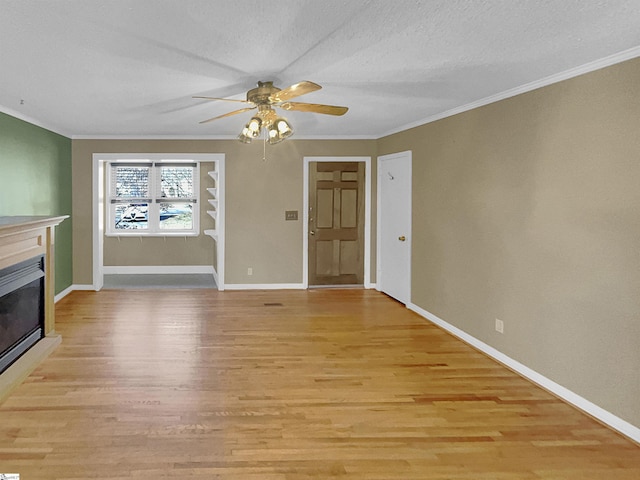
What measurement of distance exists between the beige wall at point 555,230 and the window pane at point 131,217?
222 inches

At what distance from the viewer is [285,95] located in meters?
3.04

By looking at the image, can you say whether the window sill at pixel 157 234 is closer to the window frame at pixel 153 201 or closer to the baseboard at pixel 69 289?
the window frame at pixel 153 201

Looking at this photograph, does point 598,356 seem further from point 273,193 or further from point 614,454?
point 273,193

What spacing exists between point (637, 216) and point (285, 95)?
2.22 meters

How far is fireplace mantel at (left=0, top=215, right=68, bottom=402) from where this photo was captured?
129 inches

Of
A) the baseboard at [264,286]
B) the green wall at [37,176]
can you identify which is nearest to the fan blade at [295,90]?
the green wall at [37,176]

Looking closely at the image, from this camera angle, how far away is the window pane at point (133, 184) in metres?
8.23

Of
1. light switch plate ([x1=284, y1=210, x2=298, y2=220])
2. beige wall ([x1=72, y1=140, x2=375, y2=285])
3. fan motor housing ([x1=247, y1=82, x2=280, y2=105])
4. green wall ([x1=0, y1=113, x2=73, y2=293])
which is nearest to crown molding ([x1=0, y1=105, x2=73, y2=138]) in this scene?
green wall ([x1=0, y1=113, x2=73, y2=293])

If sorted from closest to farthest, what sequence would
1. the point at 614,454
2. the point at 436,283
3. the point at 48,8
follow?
1. the point at 48,8
2. the point at 614,454
3. the point at 436,283

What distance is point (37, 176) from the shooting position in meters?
5.31

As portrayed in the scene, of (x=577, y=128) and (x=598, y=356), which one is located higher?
(x=577, y=128)

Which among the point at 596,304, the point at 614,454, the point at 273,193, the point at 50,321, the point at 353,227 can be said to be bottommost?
the point at 614,454

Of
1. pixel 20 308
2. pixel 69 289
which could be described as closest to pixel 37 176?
pixel 69 289

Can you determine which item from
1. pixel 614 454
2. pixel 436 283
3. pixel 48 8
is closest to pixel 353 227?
pixel 436 283
